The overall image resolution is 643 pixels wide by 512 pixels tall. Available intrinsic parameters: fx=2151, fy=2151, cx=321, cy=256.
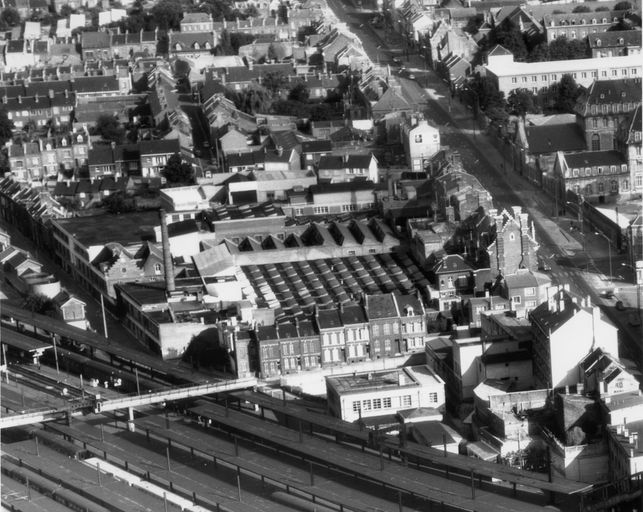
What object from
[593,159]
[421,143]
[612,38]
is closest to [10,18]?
[612,38]

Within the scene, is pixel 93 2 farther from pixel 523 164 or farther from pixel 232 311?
pixel 232 311

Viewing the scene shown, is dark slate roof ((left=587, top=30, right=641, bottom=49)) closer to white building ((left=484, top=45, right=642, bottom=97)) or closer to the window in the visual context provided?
white building ((left=484, top=45, right=642, bottom=97))

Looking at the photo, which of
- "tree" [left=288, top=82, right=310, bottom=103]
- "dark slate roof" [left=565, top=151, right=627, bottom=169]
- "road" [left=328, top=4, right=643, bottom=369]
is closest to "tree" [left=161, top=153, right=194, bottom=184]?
"road" [left=328, top=4, right=643, bottom=369]

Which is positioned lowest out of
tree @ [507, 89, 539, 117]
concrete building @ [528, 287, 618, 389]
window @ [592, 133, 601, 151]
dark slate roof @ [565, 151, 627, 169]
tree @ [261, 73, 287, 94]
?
concrete building @ [528, 287, 618, 389]

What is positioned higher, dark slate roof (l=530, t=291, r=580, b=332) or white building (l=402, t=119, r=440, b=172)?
white building (l=402, t=119, r=440, b=172)

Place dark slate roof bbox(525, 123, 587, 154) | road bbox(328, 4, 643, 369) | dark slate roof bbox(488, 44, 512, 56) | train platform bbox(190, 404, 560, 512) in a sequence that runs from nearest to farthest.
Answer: train platform bbox(190, 404, 560, 512), road bbox(328, 4, 643, 369), dark slate roof bbox(525, 123, 587, 154), dark slate roof bbox(488, 44, 512, 56)

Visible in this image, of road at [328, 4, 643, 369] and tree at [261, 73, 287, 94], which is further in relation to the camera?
tree at [261, 73, 287, 94]

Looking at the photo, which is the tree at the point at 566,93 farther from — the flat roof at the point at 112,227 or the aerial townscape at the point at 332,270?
the flat roof at the point at 112,227

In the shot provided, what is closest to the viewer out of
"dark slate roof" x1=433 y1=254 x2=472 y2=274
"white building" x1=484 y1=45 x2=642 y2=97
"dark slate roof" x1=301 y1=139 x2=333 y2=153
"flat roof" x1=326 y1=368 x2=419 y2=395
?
"flat roof" x1=326 y1=368 x2=419 y2=395

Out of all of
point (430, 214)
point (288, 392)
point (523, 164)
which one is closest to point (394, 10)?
point (523, 164)
